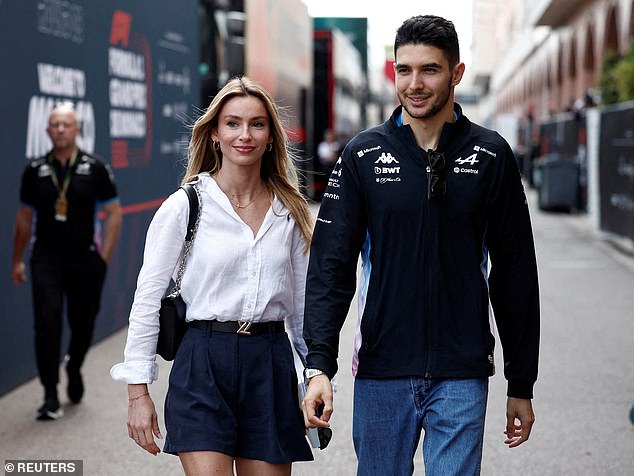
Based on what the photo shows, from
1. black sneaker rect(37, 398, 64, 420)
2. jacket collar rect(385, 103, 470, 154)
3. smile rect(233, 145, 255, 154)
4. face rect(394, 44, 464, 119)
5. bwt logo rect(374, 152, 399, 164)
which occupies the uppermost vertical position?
face rect(394, 44, 464, 119)

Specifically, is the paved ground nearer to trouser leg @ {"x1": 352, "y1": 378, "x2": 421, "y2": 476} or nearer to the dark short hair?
trouser leg @ {"x1": 352, "y1": 378, "x2": 421, "y2": 476}

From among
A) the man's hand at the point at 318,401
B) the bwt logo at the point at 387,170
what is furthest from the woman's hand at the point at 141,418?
the bwt logo at the point at 387,170

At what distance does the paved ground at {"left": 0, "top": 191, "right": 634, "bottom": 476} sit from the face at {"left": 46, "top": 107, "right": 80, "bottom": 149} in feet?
5.51

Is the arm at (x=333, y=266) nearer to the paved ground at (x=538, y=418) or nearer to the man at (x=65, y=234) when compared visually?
the paved ground at (x=538, y=418)

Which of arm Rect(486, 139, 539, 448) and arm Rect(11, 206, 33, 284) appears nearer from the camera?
arm Rect(486, 139, 539, 448)

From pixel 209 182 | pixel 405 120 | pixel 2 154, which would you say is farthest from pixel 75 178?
pixel 405 120

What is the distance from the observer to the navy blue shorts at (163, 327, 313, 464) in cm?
350

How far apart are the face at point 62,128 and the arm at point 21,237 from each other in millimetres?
473

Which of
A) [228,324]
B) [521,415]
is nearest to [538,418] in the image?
[521,415]

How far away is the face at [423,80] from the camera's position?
3.32 meters

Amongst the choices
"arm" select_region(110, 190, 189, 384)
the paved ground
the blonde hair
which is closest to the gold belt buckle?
"arm" select_region(110, 190, 189, 384)

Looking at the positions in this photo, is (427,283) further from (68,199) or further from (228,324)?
(68,199)

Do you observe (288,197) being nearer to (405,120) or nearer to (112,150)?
(405,120)

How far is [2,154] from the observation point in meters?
7.60
